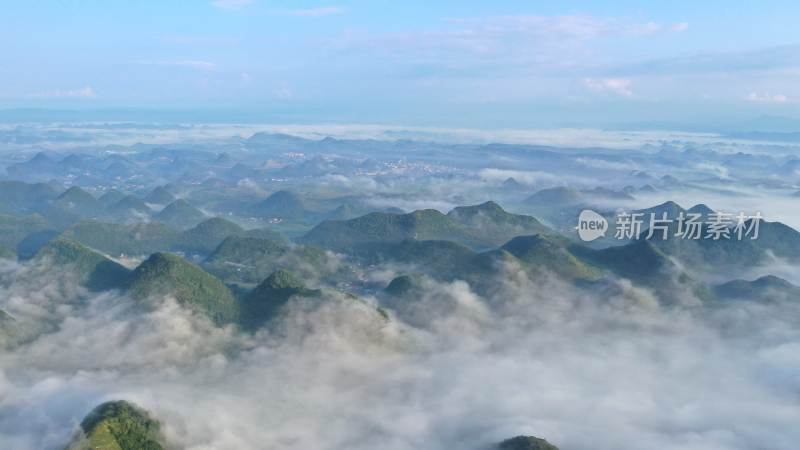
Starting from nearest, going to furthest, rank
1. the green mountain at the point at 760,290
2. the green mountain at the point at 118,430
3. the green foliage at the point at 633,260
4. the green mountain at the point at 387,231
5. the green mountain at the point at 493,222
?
1. the green mountain at the point at 118,430
2. the green mountain at the point at 760,290
3. the green foliage at the point at 633,260
4. the green mountain at the point at 387,231
5. the green mountain at the point at 493,222

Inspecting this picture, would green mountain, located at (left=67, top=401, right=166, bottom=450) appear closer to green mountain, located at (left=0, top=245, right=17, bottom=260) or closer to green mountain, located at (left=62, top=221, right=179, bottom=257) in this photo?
green mountain, located at (left=0, top=245, right=17, bottom=260)

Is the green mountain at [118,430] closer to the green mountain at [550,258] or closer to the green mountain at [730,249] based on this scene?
the green mountain at [550,258]

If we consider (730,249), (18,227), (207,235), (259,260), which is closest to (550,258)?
(730,249)

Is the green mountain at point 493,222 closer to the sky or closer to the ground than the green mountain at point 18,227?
closer to the sky

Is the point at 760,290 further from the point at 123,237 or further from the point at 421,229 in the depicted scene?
the point at 123,237

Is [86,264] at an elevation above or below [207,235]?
above

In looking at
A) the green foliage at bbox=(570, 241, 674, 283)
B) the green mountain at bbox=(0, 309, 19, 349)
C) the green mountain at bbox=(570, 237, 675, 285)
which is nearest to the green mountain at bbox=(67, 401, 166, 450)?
the green mountain at bbox=(0, 309, 19, 349)

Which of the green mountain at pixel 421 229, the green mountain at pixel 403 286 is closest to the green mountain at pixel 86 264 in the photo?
the green mountain at pixel 403 286
